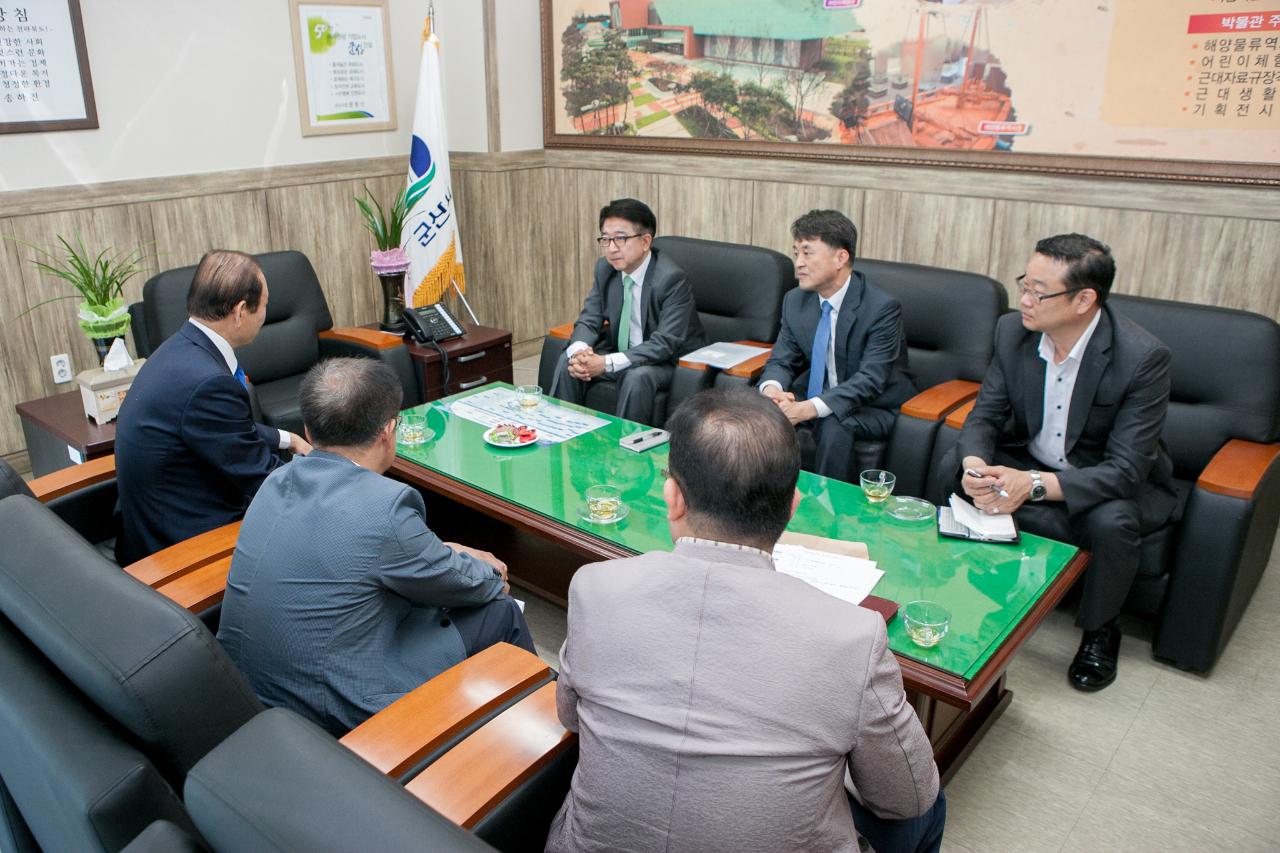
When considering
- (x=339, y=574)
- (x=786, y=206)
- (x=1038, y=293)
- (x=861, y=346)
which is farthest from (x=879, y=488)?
(x=786, y=206)

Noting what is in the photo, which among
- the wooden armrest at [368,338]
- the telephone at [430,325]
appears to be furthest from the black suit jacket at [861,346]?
the wooden armrest at [368,338]

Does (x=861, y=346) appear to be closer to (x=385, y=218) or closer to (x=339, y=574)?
(x=339, y=574)

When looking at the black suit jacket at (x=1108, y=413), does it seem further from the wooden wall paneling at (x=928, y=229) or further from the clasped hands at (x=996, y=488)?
the wooden wall paneling at (x=928, y=229)

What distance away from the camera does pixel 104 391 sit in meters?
2.95

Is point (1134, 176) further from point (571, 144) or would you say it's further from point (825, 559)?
point (571, 144)

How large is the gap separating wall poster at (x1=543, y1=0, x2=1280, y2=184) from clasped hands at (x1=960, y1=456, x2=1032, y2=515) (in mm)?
1517

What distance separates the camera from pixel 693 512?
1257 mm

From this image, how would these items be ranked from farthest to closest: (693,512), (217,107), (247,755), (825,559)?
(217,107)
(825,559)
(693,512)
(247,755)

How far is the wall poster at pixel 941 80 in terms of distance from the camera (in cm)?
304

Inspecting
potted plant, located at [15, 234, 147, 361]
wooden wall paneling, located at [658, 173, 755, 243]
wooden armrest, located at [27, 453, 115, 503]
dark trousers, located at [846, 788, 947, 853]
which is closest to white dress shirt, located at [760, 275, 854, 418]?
wooden wall paneling, located at [658, 173, 755, 243]

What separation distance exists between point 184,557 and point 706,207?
3.10 m

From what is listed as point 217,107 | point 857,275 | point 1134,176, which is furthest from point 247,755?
point 217,107

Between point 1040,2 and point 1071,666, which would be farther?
point 1040,2

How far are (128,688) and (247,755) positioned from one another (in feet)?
0.81
